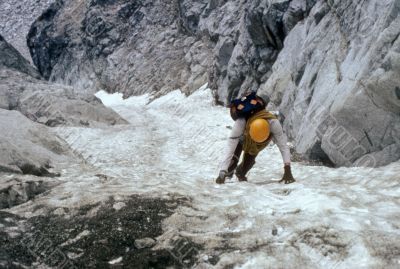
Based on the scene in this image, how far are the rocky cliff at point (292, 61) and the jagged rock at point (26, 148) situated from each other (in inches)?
286

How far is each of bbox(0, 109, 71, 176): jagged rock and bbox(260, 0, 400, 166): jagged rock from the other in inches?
282

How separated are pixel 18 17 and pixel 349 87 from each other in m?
105

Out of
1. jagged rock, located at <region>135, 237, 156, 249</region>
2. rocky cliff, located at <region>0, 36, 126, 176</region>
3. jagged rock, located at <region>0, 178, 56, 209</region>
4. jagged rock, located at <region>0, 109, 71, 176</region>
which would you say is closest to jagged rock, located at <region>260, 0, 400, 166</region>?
jagged rock, located at <region>135, 237, 156, 249</region>

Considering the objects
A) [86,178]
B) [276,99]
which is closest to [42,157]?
[86,178]

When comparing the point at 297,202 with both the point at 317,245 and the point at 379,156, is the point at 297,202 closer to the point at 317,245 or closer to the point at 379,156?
the point at 317,245

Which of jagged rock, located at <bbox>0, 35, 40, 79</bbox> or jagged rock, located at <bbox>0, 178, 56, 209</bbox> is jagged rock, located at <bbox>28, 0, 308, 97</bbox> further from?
jagged rock, located at <bbox>0, 178, 56, 209</bbox>

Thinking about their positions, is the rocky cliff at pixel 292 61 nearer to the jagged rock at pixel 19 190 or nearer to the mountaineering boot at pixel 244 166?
the mountaineering boot at pixel 244 166

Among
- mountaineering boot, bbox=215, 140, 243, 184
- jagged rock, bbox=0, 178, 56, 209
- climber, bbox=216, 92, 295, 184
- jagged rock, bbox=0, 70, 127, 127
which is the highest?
climber, bbox=216, 92, 295, 184

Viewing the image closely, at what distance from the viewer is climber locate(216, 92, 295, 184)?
878 cm

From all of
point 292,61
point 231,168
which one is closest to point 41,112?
point 292,61

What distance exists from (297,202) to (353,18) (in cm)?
885

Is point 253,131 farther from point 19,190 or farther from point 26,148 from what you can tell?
point 26,148

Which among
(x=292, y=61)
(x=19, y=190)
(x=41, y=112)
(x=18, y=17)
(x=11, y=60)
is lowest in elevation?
(x=41, y=112)

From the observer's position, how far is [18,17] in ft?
331
